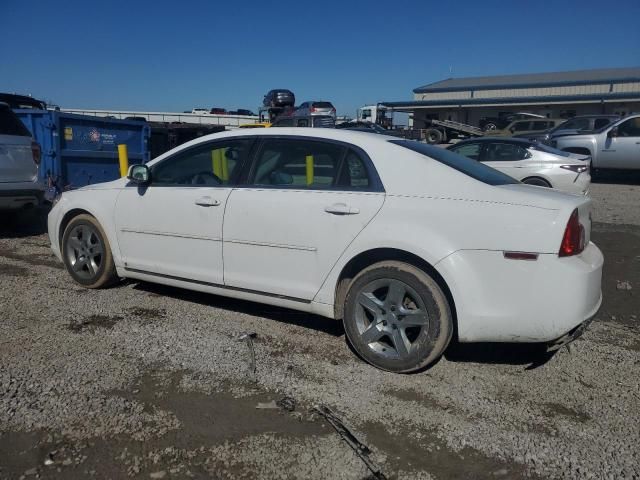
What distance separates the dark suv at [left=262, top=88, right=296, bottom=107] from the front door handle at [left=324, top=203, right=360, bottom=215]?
30.0 m

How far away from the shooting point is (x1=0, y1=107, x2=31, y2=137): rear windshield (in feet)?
24.1

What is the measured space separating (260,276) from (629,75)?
48.8m

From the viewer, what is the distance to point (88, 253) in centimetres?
520

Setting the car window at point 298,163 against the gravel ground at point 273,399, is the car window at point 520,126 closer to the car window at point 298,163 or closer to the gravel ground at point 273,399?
the gravel ground at point 273,399

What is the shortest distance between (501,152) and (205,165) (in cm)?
782

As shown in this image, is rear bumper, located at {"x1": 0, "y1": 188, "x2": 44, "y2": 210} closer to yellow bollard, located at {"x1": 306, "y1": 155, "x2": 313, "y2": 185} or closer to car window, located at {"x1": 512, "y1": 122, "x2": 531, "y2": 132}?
yellow bollard, located at {"x1": 306, "y1": 155, "x2": 313, "y2": 185}

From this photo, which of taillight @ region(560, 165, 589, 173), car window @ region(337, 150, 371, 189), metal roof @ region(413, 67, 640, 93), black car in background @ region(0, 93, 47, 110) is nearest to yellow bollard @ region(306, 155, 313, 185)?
car window @ region(337, 150, 371, 189)

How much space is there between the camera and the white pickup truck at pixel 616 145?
1478 cm

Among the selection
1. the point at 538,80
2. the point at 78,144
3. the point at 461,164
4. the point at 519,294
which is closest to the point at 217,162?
the point at 461,164

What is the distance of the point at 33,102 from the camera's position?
41.2 ft

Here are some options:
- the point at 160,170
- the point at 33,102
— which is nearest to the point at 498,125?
the point at 33,102

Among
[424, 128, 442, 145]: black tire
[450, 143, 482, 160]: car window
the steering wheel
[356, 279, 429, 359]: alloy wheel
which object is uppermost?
[424, 128, 442, 145]: black tire

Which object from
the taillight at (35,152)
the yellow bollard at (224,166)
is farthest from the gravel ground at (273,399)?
the taillight at (35,152)

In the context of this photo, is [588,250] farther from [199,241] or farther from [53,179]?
[53,179]
